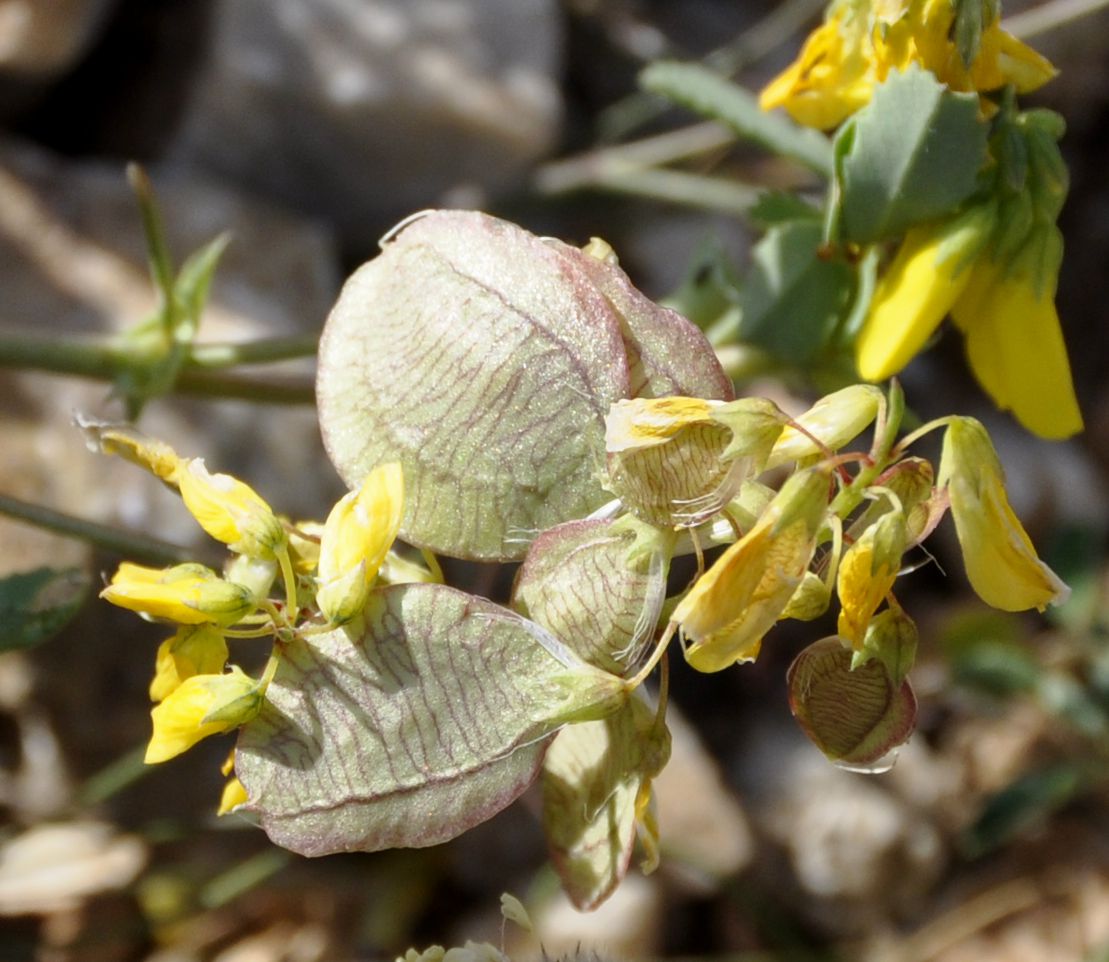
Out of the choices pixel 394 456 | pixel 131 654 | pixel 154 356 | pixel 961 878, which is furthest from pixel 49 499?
pixel 961 878

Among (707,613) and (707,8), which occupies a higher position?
(707,613)

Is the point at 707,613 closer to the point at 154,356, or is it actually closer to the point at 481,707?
the point at 481,707

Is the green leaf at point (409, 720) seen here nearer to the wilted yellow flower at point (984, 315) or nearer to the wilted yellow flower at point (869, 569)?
the wilted yellow flower at point (869, 569)

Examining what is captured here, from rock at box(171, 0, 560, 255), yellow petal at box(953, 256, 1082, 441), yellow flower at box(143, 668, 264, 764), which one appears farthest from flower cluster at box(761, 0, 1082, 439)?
rock at box(171, 0, 560, 255)

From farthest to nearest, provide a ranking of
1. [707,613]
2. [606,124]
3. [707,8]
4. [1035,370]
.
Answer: [707,8] → [606,124] → [1035,370] → [707,613]

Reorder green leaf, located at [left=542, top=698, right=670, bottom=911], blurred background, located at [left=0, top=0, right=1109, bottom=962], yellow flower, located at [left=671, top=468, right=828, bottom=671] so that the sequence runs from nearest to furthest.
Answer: yellow flower, located at [left=671, top=468, right=828, bottom=671], green leaf, located at [left=542, top=698, right=670, bottom=911], blurred background, located at [left=0, top=0, right=1109, bottom=962]

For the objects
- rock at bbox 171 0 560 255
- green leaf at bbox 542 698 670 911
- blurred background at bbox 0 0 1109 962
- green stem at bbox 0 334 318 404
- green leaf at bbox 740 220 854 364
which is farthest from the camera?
rock at bbox 171 0 560 255

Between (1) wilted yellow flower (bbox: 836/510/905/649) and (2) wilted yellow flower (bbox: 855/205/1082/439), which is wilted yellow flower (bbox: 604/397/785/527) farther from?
(2) wilted yellow flower (bbox: 855/205/1082/439)
